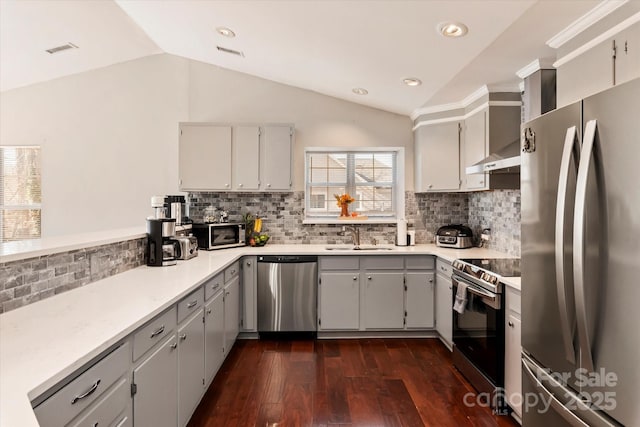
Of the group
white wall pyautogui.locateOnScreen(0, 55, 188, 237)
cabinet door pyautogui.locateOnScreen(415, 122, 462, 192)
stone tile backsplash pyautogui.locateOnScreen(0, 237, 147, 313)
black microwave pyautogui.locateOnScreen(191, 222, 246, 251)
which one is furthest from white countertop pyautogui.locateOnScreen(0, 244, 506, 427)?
cabinet door pyautogui.locateOnScreen(415, 122, 462, 192)

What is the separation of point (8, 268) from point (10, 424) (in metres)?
1.11

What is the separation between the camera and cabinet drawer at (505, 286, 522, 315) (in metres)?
2.17

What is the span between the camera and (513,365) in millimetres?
2227

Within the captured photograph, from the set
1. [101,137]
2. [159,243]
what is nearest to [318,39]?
[159,243]

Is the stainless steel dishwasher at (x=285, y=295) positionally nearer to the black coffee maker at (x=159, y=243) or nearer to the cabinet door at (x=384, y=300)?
the cabinet door at (x=384, y=300)

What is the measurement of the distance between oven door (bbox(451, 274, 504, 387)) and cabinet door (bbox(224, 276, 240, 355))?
197 centimetres

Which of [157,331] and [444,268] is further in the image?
[444,268]

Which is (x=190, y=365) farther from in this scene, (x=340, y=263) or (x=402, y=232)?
(x=402, y=232)

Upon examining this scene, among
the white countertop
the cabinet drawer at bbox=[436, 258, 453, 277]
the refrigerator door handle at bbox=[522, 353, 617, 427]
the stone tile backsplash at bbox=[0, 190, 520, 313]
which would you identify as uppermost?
the stone tile backsplash at bbox=[0, 190, 520, 313]

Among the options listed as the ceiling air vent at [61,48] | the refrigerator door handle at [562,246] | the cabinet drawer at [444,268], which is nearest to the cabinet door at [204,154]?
the ceiling air vent at [61,48]

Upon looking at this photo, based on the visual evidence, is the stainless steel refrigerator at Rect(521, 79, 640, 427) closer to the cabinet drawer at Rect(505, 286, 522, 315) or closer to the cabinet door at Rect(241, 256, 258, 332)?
the cabinet drawer at Rect(505, 286, 522, 315)

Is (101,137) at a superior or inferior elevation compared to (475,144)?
superior

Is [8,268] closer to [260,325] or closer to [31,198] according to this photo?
[260,325]

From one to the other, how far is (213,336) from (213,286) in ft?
1.22
